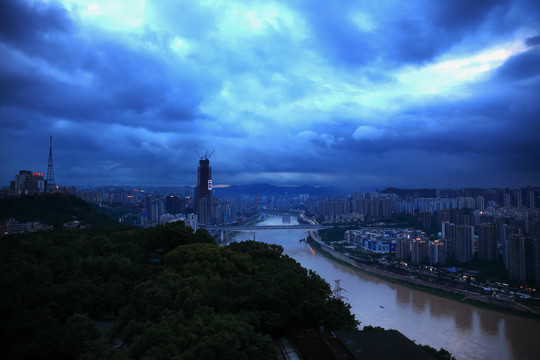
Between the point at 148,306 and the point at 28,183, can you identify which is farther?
the point at 28,183

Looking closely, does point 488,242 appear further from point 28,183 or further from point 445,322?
point 28,183

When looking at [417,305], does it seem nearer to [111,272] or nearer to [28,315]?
[111,272]

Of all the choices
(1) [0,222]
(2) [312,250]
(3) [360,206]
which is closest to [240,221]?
(3) [360,206]

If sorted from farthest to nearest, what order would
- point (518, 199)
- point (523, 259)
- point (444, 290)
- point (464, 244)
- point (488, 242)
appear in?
point (518, 199) → point (464, 244) → point (488, 242) → point (444, 290) → point (523, 259)

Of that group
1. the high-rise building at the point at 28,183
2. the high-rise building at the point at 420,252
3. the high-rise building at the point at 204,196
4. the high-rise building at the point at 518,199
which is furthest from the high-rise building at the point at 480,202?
the high-rise building at the point at 28,183

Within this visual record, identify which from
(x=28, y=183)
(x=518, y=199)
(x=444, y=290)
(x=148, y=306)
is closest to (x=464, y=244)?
(x=444, y=290)

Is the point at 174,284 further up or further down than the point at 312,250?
further up
